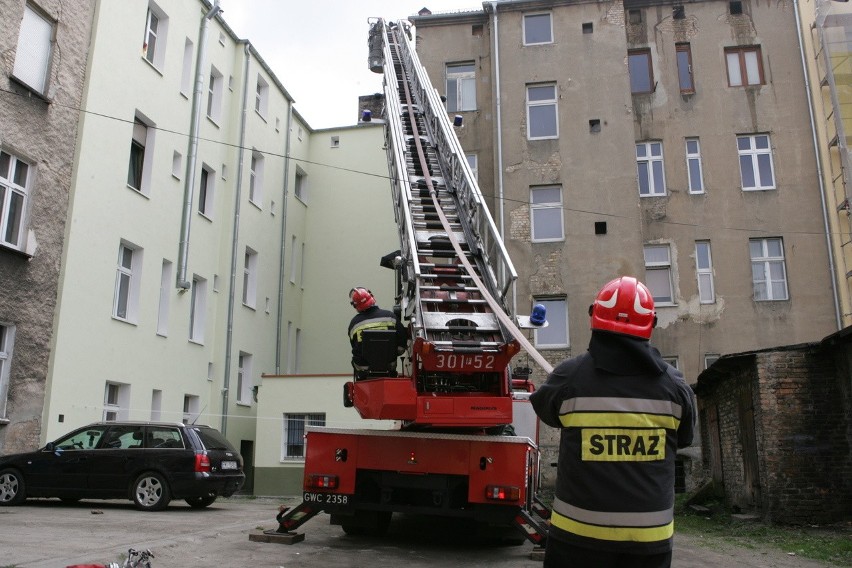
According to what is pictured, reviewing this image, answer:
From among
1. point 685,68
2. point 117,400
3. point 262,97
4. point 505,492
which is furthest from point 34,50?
point 685,68

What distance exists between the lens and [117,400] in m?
17.4

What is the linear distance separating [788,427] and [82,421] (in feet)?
42.0

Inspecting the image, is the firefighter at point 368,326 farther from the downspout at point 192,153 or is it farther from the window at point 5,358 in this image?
the downspout at point 192,153

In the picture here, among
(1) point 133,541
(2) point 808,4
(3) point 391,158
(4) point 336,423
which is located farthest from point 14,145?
(2) point 808,4

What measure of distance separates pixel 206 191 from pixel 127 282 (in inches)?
193

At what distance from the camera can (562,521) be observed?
308 cm

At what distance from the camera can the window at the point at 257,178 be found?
25.1 m

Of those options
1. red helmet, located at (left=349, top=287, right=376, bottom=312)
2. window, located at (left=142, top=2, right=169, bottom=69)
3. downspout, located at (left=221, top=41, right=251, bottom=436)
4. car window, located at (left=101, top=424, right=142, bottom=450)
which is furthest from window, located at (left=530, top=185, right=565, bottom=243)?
red helmet, located at (left=349, top=287, right=376, bottom=312)

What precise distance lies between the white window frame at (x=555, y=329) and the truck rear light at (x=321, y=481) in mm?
13071

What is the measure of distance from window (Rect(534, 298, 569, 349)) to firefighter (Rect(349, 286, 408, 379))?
12.4m

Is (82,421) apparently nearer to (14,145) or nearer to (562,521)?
(14,145)

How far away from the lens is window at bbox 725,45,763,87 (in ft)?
71.9

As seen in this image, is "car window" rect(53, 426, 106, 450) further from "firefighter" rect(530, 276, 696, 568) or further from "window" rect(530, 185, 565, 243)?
"window" rect(530, 185, 565, 243)

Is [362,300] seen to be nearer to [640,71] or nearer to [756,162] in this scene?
[756,162]
